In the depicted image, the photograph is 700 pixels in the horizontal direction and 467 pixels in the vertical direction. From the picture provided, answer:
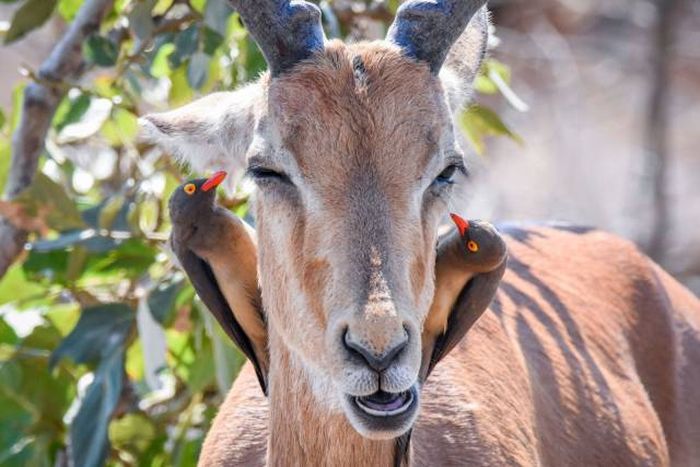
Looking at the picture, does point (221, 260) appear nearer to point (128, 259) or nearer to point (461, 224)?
point (461, 224)

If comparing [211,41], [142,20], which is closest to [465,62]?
[211,41]

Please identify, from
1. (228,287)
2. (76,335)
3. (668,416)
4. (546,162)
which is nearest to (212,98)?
(228,287)

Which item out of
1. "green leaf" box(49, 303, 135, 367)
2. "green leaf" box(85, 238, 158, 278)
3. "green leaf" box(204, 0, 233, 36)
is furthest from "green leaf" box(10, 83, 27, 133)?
"green leaf" box(204, 0, 233, 36)

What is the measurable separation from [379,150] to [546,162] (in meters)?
10.8

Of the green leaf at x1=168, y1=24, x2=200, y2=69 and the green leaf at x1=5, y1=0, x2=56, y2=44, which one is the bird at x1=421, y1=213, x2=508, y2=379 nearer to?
the green leaf at x1=168, y1=24, x2=200, y2=69

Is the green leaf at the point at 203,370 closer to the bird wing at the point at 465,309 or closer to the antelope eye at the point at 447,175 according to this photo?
the bird wing at the point at 465,309

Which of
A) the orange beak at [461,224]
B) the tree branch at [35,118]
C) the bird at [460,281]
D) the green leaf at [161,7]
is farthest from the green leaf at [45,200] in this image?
the orange beak at [461,224]

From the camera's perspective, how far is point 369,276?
3.68m

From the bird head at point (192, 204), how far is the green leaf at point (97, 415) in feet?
4.97

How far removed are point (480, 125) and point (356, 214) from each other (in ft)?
8.98

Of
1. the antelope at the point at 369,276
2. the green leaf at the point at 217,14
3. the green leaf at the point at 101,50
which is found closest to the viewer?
the antelope at the point at 369,276

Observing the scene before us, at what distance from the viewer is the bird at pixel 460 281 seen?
164 inches

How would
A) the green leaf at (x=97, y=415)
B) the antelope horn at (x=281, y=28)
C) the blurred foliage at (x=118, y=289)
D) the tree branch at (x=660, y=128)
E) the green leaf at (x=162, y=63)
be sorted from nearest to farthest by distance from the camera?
the antelope horn at (x=281, y=28), the green leaf at (x=97, y=415), the blurred foliage at (x=118, y=289), the green leaf at (x=162, y=63), the tree branch at (x=660, y=128)

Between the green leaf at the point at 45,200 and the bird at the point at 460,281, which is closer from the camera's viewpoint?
the bird at the point at 460,281
